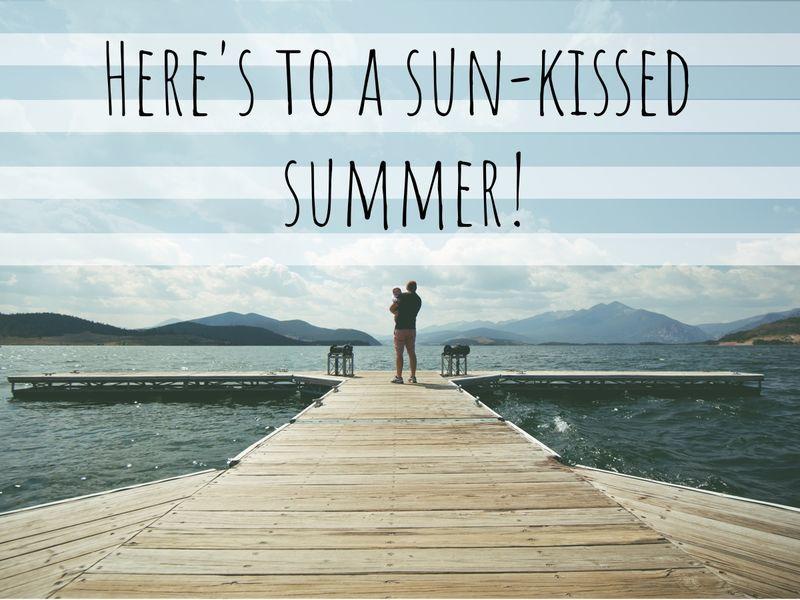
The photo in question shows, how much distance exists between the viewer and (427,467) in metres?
5.01

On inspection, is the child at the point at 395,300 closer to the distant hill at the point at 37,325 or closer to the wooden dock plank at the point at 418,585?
the wooden dock plank at the point at 418,585

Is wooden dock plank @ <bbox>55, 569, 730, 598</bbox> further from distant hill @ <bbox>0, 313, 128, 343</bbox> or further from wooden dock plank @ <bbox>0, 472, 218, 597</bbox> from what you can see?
distant hill @ <bbox>0, 313, 128, 343</bbox>

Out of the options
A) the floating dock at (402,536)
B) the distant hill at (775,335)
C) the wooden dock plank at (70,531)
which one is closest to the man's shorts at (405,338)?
the floating dock at (402,536)

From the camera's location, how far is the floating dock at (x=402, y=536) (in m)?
2.54

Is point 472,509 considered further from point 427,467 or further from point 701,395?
point 701,395

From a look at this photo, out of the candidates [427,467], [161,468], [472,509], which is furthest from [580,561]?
[161,468]

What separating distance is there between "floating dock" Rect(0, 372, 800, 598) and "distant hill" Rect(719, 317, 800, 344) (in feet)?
642

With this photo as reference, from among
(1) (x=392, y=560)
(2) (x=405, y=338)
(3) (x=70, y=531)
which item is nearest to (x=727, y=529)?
(1) (x=392, y=560)

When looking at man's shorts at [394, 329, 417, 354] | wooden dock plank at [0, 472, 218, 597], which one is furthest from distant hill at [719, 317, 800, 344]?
wooden dock plank at [0, 472, 218, 597]

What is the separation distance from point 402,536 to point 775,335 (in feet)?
693

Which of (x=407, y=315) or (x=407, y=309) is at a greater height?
(x=407, y=309)

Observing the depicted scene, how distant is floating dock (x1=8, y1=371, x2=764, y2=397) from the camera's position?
68.4ft

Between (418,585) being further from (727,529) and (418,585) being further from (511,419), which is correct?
(511,419)

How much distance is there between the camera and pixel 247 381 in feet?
68.2
